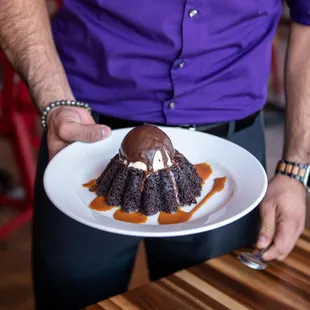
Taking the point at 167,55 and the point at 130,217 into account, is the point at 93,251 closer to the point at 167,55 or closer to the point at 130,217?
the point at 130,217

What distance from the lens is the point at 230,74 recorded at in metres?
1.20

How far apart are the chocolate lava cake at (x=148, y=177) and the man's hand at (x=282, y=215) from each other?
0.18 m

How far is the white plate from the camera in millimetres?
885

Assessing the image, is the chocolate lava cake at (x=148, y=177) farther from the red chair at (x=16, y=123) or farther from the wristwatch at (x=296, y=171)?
the red chair at (x=16, y=123)

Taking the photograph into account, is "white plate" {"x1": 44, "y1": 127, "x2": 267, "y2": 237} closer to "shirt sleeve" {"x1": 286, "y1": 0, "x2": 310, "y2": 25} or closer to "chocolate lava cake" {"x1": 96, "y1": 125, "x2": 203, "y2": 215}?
"chocolate lava cake" {"x1": 96, "y1": 125, "x2": 203, "y2": 215}

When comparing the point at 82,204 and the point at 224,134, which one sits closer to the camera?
the point at 82,204

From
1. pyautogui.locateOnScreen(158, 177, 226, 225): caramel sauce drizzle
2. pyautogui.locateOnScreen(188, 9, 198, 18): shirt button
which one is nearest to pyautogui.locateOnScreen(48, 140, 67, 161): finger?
pyautogui.locateOnScreen(158, 177, 226, 225): caramel sauce drizzle

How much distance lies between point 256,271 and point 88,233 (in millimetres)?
389

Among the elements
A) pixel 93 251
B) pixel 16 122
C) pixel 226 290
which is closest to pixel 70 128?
pixel 93 251

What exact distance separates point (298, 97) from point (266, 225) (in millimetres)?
342

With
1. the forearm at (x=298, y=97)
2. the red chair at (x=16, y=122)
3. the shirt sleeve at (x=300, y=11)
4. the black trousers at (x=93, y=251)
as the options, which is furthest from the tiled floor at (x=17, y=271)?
the shirt sleeve at (x=300, y=11)

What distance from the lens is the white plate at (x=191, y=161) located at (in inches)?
34.8

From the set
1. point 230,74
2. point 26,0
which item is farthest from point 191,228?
point 26,0

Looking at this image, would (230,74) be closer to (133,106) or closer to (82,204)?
(133,106)
